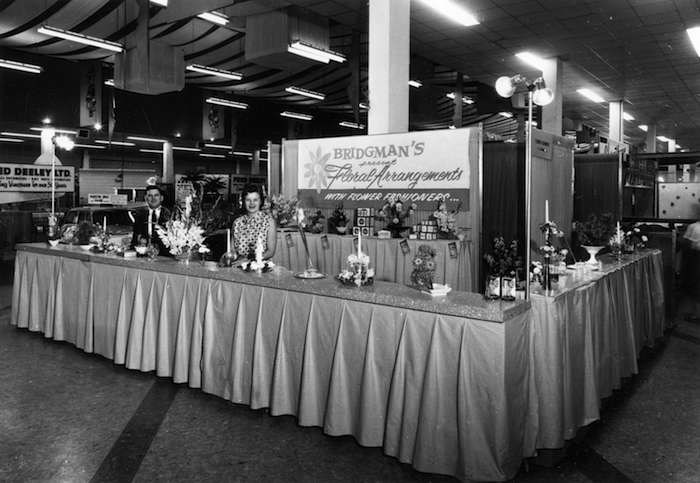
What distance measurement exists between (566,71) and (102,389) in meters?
11.6

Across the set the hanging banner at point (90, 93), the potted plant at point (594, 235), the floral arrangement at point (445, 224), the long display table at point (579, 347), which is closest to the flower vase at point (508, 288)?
the long display table at point (579, 347)

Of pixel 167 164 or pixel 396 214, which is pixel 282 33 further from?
pixel 167 164

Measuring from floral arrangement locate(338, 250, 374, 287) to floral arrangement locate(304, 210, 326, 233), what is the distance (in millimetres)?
3772

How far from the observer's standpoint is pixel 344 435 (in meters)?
3.09

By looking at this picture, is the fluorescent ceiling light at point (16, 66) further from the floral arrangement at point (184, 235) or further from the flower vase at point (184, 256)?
the flower vase at point (184, 256)

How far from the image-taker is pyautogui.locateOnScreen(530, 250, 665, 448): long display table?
2848mm

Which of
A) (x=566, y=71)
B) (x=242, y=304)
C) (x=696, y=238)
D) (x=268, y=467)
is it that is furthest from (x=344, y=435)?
(x=566, y=71)

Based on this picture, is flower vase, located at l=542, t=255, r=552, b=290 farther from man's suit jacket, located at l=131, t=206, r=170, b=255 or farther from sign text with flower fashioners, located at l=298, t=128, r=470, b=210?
man's suit jacket, located at l=131, t=206, r=170, b=255

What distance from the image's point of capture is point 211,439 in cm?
314

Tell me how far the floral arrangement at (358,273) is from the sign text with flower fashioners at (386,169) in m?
3.02

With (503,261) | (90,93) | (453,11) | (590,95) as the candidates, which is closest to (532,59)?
(453,11)

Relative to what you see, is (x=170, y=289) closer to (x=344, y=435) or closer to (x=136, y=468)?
(x=136, y=468)

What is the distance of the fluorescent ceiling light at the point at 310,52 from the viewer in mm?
8750

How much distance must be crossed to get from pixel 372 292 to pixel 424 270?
309 mm
